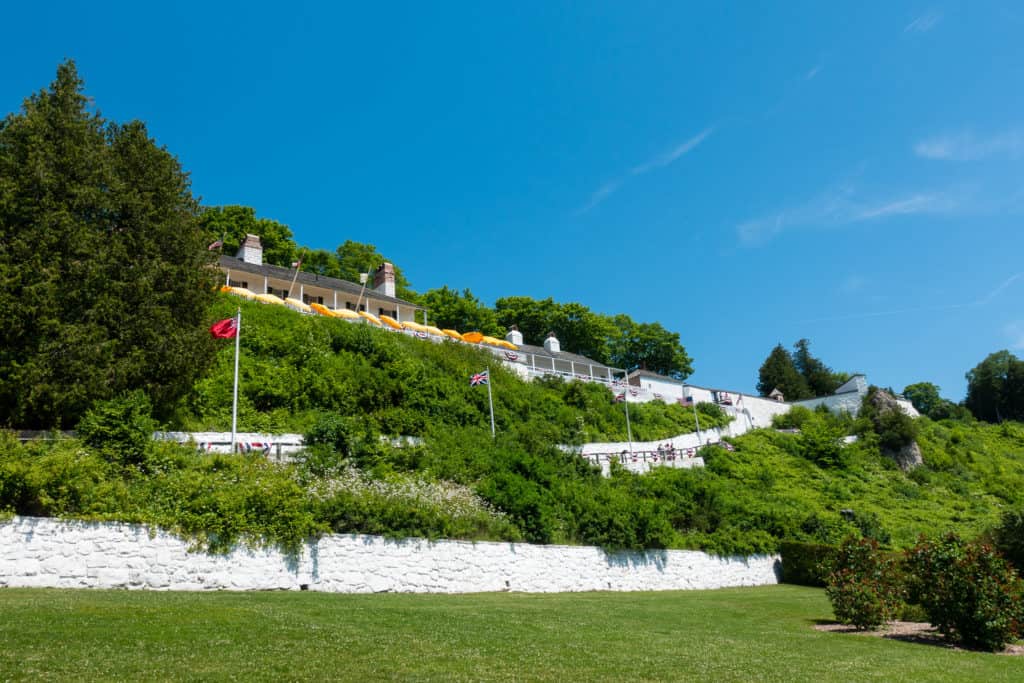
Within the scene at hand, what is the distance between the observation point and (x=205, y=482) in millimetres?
15344

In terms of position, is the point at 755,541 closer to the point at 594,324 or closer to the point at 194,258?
the point at 194,258

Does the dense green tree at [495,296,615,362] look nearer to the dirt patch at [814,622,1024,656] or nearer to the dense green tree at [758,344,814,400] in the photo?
the dense green tree at [758,344,814,400]

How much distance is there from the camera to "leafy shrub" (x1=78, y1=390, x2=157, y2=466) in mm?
16312

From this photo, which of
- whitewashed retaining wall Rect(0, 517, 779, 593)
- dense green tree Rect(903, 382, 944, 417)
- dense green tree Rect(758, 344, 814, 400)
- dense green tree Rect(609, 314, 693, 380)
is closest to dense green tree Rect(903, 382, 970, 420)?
dense green tree Rect(903, 382, 944, 417)

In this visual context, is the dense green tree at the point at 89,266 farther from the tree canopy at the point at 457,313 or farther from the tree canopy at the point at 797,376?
the tree canopy at the point at 797,376

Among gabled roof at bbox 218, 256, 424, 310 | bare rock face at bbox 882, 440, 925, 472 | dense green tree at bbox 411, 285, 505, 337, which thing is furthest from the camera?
dense green tree at bbox 411, 285, 505, 337

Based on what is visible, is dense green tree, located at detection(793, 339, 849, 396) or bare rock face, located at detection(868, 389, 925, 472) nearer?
bare rock face, located at detection(868, 389, 925, 472)

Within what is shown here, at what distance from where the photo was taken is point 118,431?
16.5 meters

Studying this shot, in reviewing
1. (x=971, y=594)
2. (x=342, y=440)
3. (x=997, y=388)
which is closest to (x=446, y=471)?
(x=342, y=440)

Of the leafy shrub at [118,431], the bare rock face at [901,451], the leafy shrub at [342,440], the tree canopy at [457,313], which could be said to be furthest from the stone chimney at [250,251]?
the bare rock face at [901,451]

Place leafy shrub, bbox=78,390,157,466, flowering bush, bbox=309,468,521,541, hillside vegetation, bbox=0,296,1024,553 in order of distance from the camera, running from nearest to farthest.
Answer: hillside vegetation, bbox=0,296,1024,553 < leafy shrub, bbox=78,390,157,466 < flowering bush, bbox=309,468,521,541

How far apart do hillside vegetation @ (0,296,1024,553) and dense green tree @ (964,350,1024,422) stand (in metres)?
37.5

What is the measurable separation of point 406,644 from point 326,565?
22.6ft

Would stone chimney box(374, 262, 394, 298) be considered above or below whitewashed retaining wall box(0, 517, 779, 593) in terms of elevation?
above
